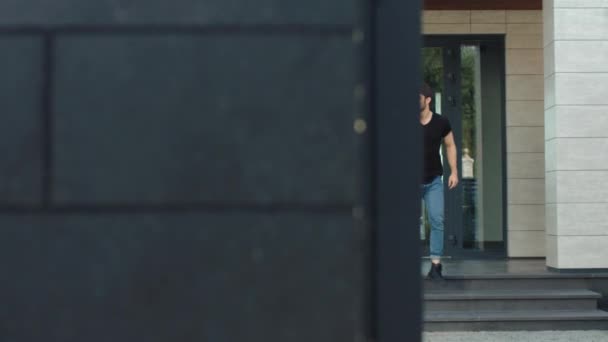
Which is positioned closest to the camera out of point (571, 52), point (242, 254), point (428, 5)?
point (242, 254)

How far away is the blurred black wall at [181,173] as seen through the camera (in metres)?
2.39

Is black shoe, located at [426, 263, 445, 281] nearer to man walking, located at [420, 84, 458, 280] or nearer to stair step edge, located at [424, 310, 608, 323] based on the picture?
man walking, located at [420, 84, 458, 280]

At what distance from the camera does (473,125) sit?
10.5 m

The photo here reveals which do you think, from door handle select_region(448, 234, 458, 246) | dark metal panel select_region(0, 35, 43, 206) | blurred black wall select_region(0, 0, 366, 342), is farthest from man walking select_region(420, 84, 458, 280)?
dark metal panel select_region(0, 35, 43, 206)

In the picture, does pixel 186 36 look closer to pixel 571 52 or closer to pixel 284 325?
pixel 284 325

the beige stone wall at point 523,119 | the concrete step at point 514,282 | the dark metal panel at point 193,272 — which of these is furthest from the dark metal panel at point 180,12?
the beige stone wall at point 523,119

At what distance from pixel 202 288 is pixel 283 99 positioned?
0.61 metres

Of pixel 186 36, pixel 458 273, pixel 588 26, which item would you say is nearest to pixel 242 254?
pixel 186 36

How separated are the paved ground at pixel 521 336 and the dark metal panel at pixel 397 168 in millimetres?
4443

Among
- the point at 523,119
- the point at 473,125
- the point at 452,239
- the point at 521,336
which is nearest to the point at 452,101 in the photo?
the point at 473,125

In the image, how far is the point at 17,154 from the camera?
2428 millimetres

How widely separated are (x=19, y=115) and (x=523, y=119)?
343 inches

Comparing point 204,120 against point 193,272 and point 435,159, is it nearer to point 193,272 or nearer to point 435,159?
point 193,272

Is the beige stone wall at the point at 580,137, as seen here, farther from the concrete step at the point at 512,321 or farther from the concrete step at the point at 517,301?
the concrete step at the point at 512,321
